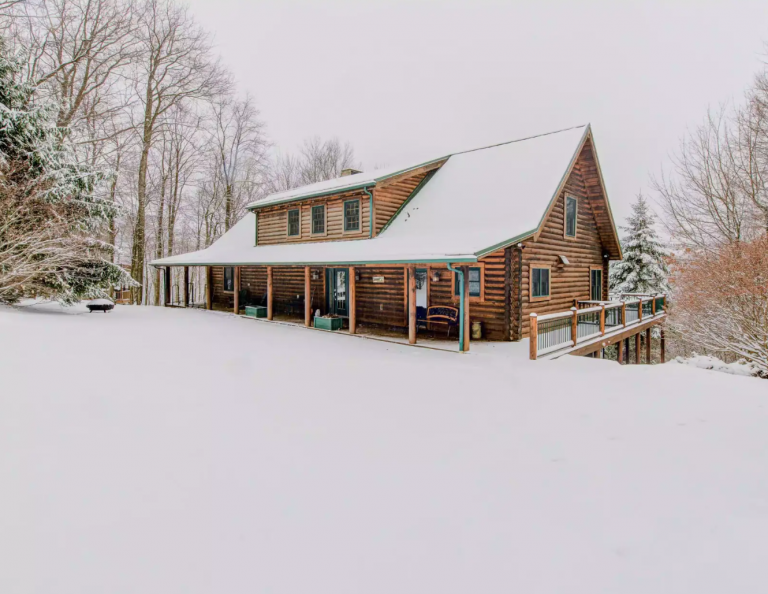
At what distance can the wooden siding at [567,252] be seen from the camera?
40.1 feet

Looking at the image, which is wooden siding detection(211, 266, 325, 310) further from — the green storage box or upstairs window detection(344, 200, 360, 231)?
the green storage box

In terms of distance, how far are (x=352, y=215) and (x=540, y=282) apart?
6.99 m

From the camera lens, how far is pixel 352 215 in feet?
50.0

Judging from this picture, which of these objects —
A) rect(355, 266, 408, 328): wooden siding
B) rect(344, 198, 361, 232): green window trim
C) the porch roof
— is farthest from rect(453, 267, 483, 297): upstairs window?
rect(344, 198, 361, 232): green window trim

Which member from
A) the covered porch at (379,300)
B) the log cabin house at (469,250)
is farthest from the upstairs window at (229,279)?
the log cabin house at (469,250)

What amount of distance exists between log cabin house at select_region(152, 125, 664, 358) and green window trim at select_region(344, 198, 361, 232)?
0.06 metres

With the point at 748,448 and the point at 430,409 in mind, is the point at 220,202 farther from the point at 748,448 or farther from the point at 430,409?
the point at 748,448

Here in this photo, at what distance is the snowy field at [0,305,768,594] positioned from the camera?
273 centimetres

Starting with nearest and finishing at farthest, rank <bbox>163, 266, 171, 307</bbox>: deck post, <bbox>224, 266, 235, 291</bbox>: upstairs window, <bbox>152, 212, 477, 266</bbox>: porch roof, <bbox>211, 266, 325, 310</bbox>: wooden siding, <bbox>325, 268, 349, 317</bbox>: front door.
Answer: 1. <bbox>152, 212, 477, 266</bbox>: porch roof
2. <bbox>325, 268, 349, 317</bbox>: front door
3. <bbox>211, 266, 325, 310</bbox>: wooden siding
4. <bbox>163, 266, 171, 307</bbox>: deck post
5. <bbox>224, 266, 235, 291</bbox>: upstairs window

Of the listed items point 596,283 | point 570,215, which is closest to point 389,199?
point 570,215

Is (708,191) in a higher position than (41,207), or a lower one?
higher

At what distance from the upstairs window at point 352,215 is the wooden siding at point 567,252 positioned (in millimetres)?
6134

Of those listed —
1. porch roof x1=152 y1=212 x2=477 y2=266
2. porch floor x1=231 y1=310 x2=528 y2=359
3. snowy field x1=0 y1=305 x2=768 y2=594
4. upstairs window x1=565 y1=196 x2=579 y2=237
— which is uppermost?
upstairs window x1=565 y1=196 x2=579 y2=237

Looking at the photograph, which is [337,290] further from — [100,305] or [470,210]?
[100,305]
